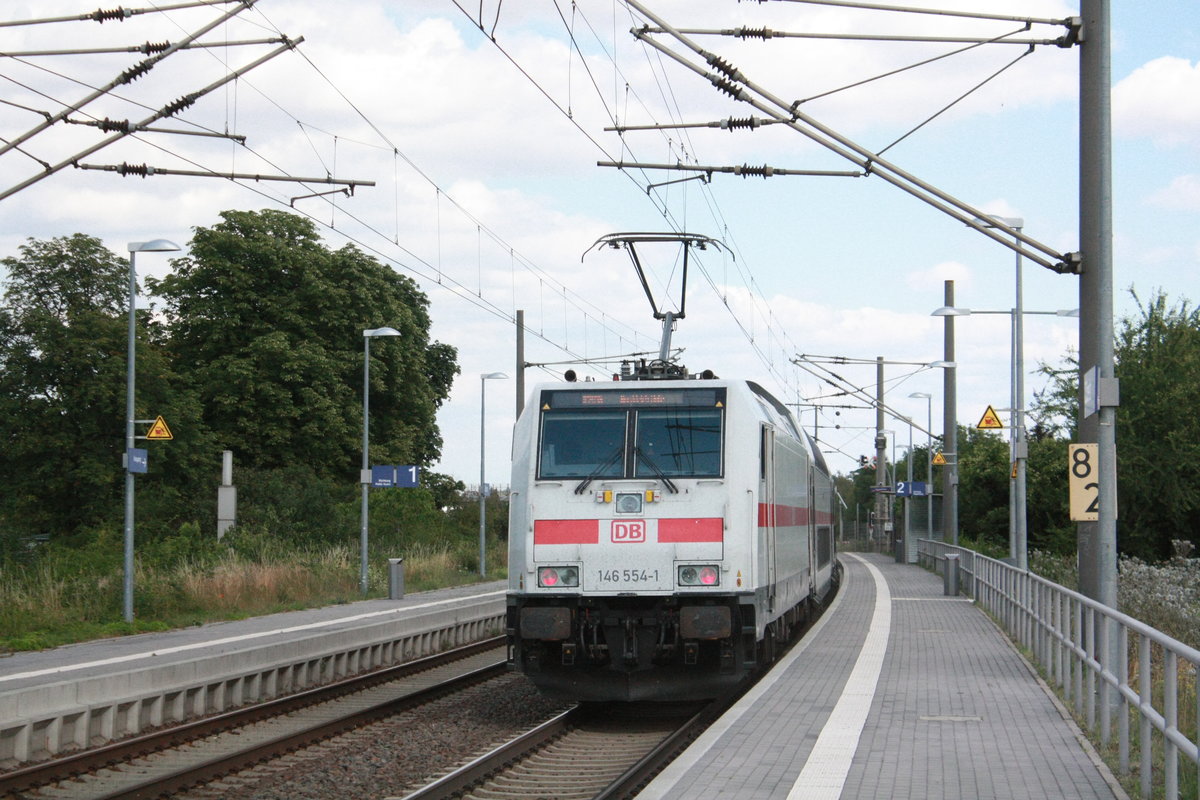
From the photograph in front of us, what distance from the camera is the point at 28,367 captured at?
37.8 meters

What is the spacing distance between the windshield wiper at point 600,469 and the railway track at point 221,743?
306cm

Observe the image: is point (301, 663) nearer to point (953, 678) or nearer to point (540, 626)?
point (540, 626)

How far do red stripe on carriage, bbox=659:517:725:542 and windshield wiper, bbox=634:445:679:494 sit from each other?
1.07 feet

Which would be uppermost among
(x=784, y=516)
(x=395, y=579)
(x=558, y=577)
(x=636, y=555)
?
(x=784, y=516)

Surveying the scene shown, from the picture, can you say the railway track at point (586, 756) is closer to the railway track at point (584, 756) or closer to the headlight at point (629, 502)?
the railway track at point (584, 756)

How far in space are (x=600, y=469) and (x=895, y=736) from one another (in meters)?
4.25

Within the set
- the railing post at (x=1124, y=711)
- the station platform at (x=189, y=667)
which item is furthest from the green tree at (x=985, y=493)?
the railing post at (x=1124, y=711)

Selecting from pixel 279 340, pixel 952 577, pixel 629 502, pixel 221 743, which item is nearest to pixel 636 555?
→ pixel 629 502

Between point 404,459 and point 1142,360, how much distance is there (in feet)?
82.0

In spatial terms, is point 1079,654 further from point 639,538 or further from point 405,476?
point 405,476

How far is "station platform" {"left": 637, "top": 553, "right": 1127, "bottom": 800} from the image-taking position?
346 inches

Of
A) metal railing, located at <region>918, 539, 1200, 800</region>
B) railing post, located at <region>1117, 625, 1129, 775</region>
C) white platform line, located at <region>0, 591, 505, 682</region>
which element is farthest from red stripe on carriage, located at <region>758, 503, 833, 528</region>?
white platform line, located at <region>0, 591, 505, 682</region>

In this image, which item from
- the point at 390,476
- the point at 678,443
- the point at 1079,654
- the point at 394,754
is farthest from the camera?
the point at 390,476

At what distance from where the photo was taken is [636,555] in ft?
44.1
